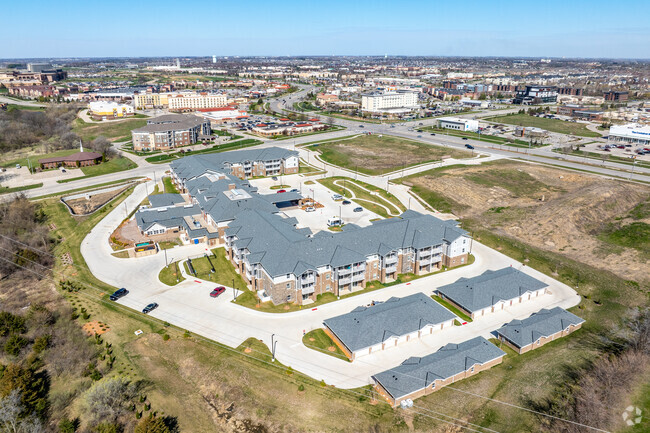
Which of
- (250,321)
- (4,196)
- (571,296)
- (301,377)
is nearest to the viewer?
(301,377)

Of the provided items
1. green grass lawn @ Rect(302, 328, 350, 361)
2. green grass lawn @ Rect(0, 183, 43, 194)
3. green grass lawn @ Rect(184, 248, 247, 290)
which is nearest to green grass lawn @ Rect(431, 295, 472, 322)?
green grass lawn @ Rect(302, 328, 350, 361)

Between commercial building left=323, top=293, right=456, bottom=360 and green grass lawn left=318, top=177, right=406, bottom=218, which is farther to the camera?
green grass lawn left=318, top=177, right=406, bottom=218

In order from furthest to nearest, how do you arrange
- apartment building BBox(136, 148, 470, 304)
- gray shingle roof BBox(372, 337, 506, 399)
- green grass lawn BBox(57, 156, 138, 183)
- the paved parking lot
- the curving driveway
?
green grass lawn BBox(57, 156, 138, 183), the paved parking lot, apartment building BBox(136, 148, 470, 304), the curving driveway, gray shingle roof BBox(372, 337, 506, 399)

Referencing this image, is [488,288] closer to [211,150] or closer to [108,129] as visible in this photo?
[211,150]

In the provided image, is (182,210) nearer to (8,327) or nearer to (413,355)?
(8,327)

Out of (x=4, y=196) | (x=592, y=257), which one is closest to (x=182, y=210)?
(x=4, y=196)

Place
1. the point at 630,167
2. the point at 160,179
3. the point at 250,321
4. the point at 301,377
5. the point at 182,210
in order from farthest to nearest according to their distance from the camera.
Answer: the point at 630,167 < the point at 160,179 < the point at 182,210 < the point at 250,321 < the point at 301,377

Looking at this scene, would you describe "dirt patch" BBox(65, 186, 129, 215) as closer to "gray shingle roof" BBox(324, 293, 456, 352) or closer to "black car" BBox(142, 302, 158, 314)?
"black car" BBox(142, 302, 158, 314)
